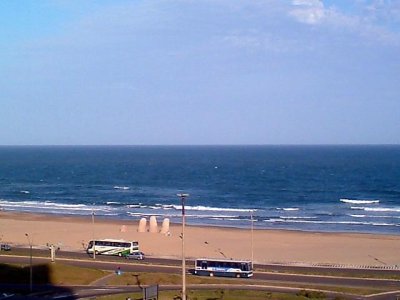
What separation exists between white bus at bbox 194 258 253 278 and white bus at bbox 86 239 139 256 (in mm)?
10381

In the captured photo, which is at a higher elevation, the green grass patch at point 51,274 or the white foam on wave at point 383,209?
the green grass patch at point 51,274

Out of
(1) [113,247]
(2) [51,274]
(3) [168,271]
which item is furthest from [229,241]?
(2) [51,274]

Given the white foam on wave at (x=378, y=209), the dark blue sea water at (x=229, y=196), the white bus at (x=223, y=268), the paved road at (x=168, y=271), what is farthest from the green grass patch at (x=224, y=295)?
the white foam on wave at (x=378, y=209)

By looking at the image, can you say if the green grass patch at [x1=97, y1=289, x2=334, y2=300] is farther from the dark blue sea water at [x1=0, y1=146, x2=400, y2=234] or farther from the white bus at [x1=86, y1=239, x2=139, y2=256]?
the dark blue sea water at [x1=0, y1=146, x2=400, y2=234]

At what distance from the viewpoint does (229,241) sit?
66375mm

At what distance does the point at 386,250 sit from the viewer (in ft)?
202

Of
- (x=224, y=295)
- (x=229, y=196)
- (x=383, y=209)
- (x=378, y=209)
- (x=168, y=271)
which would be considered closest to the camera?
(x=224, y=295)

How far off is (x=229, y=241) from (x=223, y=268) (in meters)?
18.4

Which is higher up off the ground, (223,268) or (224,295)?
(224,295)

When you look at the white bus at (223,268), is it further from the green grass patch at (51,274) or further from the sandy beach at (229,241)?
the sandy beach at (229,241)

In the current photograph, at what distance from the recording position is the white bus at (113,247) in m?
57.2

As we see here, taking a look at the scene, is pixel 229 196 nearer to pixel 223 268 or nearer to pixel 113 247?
pixel 113 247

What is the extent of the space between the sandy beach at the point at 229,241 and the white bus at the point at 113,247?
2128mm

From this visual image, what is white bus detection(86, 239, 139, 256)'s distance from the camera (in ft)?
188
